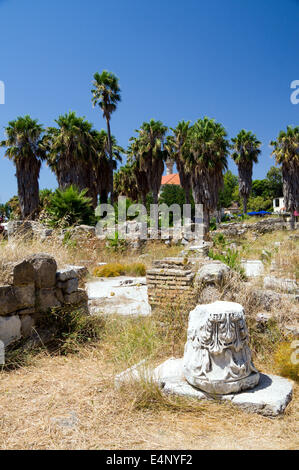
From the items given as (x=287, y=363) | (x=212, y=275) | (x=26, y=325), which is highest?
(x=212, y=275)

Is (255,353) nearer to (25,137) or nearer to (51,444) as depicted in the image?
(51,444)

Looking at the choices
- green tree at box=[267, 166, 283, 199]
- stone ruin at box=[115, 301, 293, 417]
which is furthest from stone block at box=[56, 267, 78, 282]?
green tree at box=[267, 166, 283, 199]

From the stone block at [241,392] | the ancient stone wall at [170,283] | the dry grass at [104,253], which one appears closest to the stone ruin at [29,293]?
the ancient stone wall at [170,283]

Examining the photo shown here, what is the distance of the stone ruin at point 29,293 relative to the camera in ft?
13.1

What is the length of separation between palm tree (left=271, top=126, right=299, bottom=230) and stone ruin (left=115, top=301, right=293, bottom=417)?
22231mm

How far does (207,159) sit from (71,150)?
8.67 m

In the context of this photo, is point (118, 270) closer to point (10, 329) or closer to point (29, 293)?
point (29, 293)

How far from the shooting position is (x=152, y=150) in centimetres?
2511

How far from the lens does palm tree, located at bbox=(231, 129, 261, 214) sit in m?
28.9

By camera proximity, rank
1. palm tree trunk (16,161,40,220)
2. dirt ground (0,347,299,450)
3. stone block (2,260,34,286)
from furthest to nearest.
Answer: palm tree trunk (16,161,40,220) → stone block (2,260,34,286) → dirt ground (0,347,299,450)

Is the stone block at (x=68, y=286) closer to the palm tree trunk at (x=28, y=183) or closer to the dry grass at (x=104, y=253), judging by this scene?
the dry grass at (x=104, y=253)

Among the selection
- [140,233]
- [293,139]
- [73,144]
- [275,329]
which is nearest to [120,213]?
[140,233]

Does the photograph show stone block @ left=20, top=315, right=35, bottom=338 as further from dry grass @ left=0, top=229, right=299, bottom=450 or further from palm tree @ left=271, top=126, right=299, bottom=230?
palm tree @ left=271, top=126, right=299, bottom=230

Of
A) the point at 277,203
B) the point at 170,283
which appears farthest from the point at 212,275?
the point at 277,203
